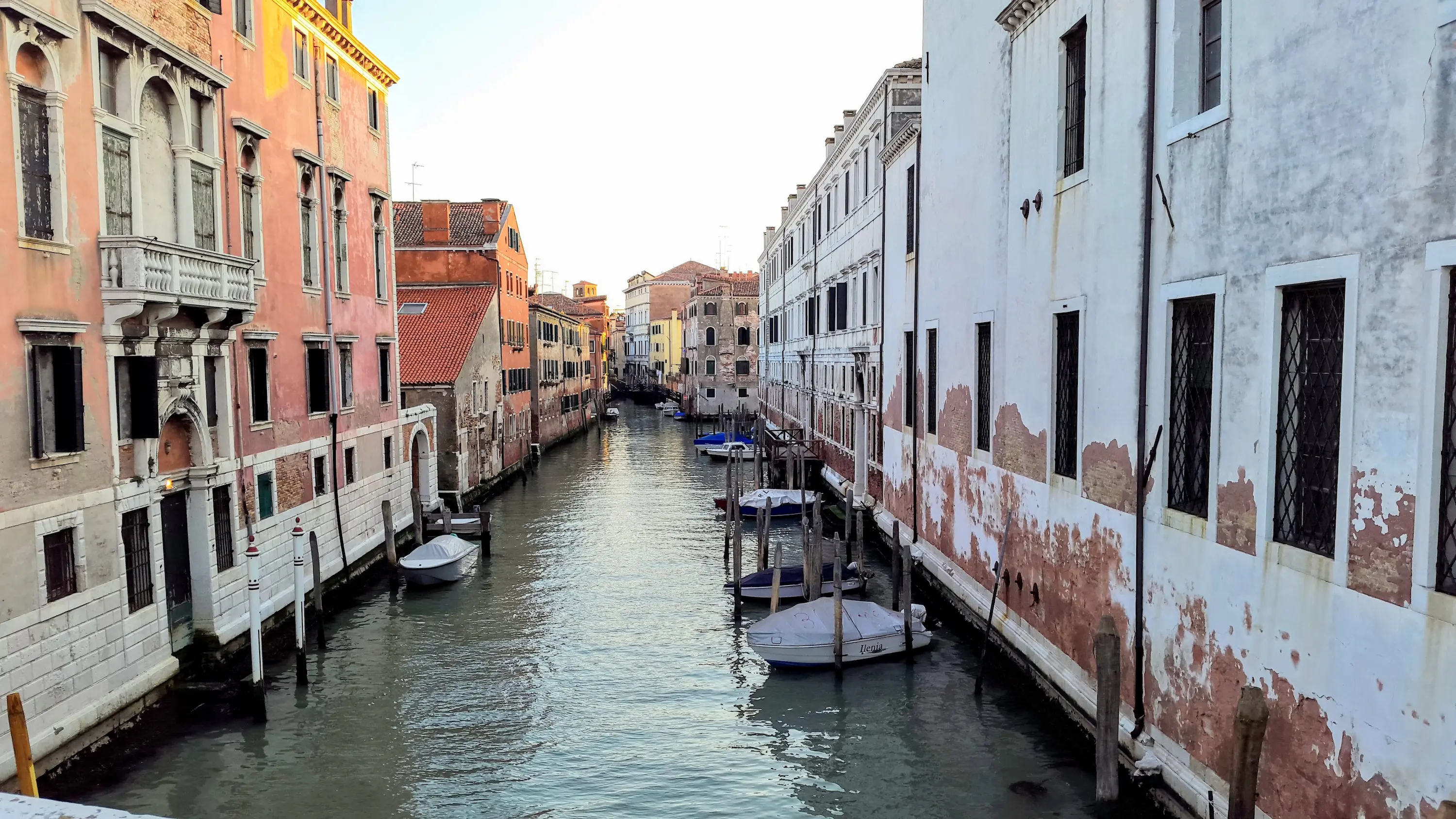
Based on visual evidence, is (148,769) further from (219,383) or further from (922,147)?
(922,147)

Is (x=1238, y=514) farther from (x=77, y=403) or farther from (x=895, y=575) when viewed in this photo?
(x=77, y=403)

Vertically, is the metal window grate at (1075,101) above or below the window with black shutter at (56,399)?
above

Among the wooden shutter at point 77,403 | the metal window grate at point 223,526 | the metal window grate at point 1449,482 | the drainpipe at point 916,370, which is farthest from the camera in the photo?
the drainpipe at point 916,370

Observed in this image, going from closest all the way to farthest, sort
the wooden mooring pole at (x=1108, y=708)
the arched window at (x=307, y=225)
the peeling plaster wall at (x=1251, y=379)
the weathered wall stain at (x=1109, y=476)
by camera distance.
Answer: the peeling plaster wall at (x=1251, y=379)
the wooden mooring pole at (x=1108, y=708)
the weathered wall stain at (x=1109, y=476)
the arched window at (x=307, y=225)

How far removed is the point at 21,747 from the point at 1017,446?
9779mm

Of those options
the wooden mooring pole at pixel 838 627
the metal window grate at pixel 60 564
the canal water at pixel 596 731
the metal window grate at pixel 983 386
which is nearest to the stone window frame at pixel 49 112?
the metal window grate at pixel 60 564

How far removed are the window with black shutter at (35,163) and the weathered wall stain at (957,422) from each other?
10.7 metres

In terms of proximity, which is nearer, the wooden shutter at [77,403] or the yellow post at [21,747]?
the yellow post at [21,747]

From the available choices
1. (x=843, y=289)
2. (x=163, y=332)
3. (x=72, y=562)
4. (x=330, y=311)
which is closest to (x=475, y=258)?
(x=843, y=289)

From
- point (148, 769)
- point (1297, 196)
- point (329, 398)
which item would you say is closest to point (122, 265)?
point (148, 769)

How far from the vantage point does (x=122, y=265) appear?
363 inches

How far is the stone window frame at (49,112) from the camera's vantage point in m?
8.04

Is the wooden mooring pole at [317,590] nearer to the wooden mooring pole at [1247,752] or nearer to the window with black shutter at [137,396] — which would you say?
the window with black shutter at [137,396]

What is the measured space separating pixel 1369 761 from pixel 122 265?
428 inches
